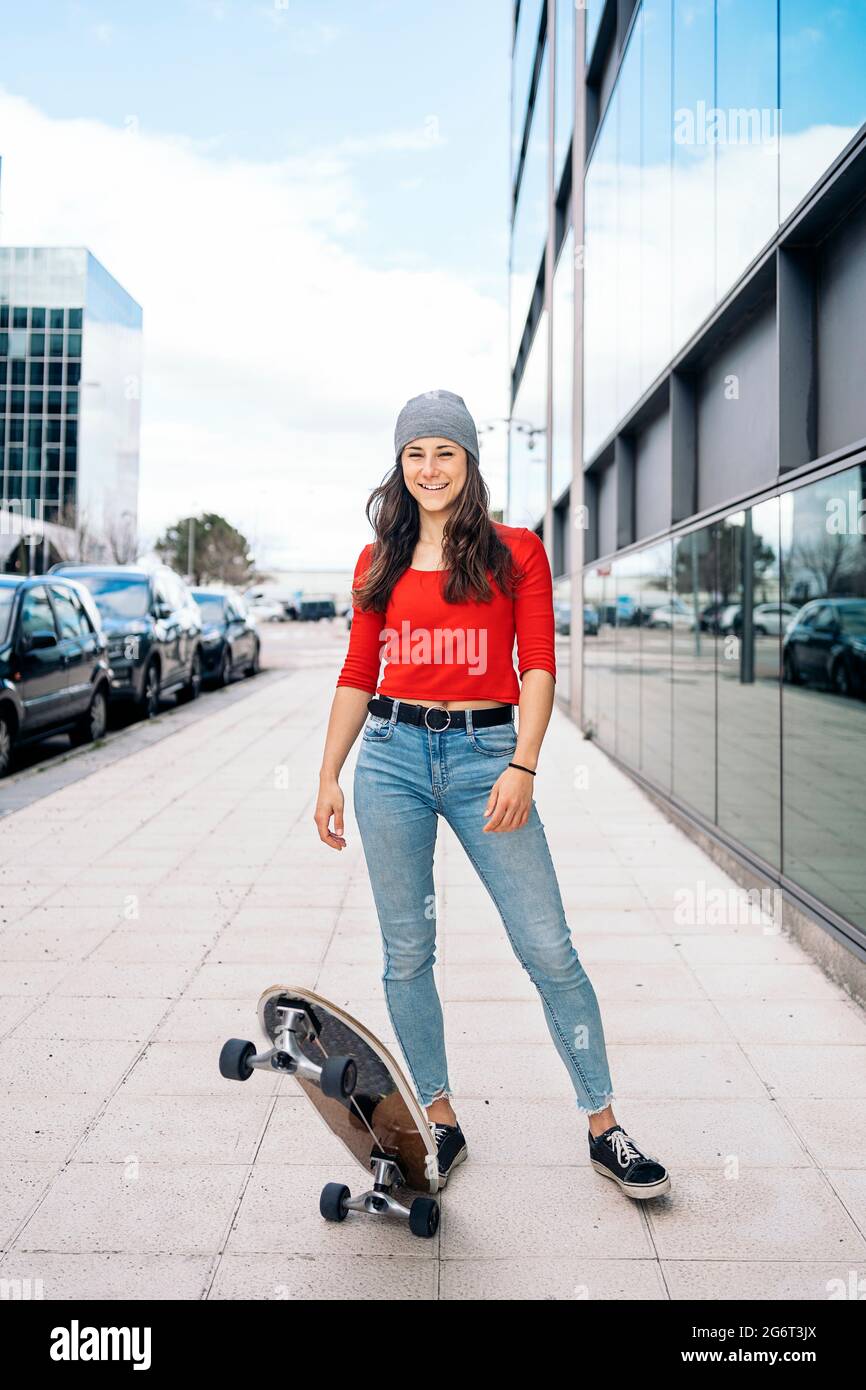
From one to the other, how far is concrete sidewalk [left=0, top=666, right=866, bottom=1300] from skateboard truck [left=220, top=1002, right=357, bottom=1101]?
428 millimetres

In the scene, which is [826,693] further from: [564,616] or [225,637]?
[225,637]

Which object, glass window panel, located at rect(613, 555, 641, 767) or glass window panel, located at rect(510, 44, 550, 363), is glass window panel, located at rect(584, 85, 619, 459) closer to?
glass window panel, located at rect(613, 555, 641, 767)

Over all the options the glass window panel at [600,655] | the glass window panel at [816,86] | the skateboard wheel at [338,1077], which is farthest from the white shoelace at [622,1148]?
Result: the glass window panel at [600,655]

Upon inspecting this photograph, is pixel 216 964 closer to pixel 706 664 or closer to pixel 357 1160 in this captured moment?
pixel 357 1160

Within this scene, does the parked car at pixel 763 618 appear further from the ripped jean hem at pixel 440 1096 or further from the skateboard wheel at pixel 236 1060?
the skateboard wheel at pixel 236 1060

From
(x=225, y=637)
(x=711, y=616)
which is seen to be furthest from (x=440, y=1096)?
(x=225, y=637)

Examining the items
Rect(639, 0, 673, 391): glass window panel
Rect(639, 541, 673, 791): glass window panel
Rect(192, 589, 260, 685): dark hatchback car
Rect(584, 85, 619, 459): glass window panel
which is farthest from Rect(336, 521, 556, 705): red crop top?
Rect(192, 589, 260, 685): dark hatchback car

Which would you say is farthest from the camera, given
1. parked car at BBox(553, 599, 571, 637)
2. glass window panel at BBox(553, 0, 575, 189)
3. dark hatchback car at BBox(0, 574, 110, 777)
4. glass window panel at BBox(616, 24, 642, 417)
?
parked car at BBox(553, 599, 571, 637)

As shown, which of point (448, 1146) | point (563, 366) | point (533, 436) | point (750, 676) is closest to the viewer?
point (448, 1146)

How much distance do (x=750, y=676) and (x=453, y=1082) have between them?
3.31 meters

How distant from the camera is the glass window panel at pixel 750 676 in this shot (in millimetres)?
5930

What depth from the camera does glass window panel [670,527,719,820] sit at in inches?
293

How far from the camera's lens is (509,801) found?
2775mm
